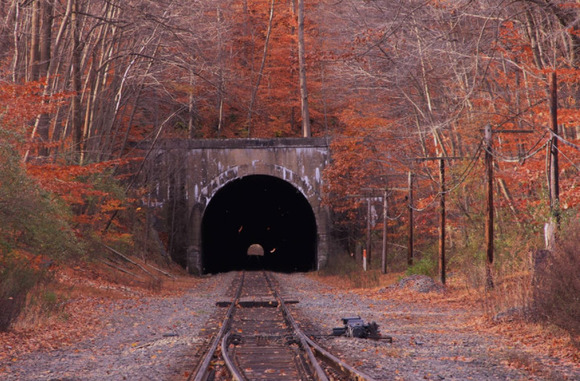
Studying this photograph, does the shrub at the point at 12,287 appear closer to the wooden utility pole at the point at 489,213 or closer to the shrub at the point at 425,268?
the wooden utility pole at the point at 489,213

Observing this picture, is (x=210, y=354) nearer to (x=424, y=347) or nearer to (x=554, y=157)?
(x=424, y=347)

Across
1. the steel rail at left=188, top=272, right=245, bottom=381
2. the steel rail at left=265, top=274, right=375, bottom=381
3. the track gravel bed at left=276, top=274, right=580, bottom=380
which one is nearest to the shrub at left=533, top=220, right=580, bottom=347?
the track gravel bed at left=276, top=274, right=580, bottom=380

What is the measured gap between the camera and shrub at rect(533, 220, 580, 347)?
1041 cm

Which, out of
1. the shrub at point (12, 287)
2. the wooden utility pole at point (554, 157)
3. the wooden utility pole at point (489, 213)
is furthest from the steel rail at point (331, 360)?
the wooden utility pole at point (489, 213)

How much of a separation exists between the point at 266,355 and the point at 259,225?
44.3 metres

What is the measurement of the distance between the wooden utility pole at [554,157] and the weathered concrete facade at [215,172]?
1856 cm

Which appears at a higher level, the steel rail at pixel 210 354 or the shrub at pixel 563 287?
the shrub at pixel 563 287

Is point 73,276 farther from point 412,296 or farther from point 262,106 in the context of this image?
point 262,106

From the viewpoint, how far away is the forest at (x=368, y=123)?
15.9 metres

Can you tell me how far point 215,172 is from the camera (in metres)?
34.2

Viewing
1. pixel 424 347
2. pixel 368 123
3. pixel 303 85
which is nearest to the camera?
pixel 424 347

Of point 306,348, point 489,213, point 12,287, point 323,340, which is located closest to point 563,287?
point 323,340

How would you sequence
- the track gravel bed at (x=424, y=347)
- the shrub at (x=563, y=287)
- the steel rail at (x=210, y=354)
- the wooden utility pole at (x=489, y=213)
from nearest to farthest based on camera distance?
the steel rail at (x=210, y=354)
the track gravel bed at (x=424, y=347)
the shrub at (x=563, y=287)
the wooden utility pole at (x=489, y=213)

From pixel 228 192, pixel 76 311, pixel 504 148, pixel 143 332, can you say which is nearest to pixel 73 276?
pixel 76 311
